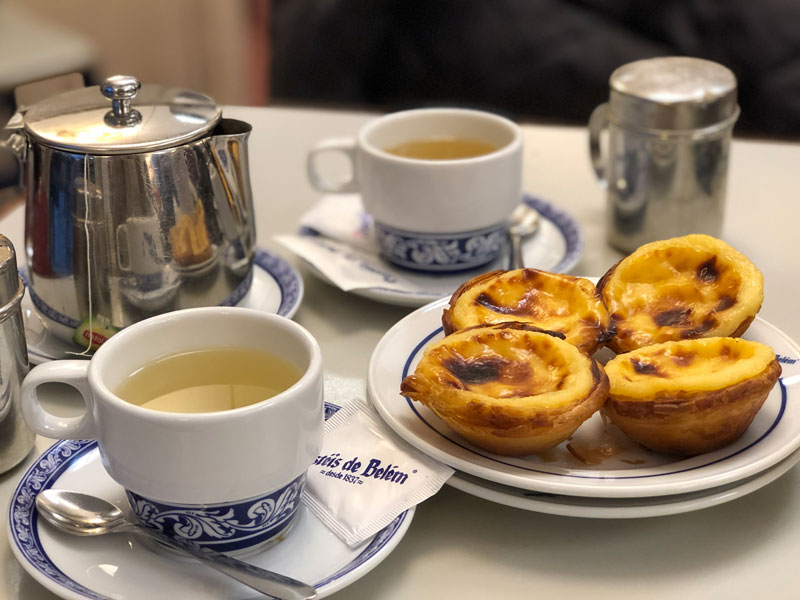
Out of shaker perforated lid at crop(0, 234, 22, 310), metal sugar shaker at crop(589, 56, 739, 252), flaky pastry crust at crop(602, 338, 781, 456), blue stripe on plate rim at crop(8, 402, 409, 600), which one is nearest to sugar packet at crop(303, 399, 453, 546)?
blue stripe on plate rim at crop(8, 402, 409, 600)

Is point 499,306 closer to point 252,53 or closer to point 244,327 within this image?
point 244,327

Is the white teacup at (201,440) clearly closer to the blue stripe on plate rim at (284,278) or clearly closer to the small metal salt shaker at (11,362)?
the small metal salt shaker at (11,362)

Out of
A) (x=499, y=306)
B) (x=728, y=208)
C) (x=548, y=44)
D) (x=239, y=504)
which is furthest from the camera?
(x=548, y=44)

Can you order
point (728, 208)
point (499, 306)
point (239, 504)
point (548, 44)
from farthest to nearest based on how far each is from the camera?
point (548, 44) → point (728, 208) → point (499, 306) → point (239, 504)

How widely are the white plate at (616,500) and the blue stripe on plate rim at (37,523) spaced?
0.19 feet

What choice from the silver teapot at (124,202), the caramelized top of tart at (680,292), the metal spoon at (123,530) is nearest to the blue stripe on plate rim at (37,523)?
the metal spoon at (123,530)

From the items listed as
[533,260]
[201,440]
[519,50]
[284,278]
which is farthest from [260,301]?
[519,50]

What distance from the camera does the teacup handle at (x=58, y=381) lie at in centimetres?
63

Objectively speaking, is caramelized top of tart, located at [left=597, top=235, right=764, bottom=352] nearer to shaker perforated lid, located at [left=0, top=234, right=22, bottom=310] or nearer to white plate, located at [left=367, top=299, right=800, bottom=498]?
white plate, located at [left=367, top=299, right=800, bottom=498]

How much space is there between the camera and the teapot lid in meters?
0.80

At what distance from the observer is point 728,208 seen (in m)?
1.21

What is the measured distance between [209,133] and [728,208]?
660 millimetres

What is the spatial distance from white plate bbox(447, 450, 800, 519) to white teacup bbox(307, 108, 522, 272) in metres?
0.39

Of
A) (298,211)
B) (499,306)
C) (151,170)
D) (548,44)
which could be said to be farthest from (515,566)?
(548,44)
